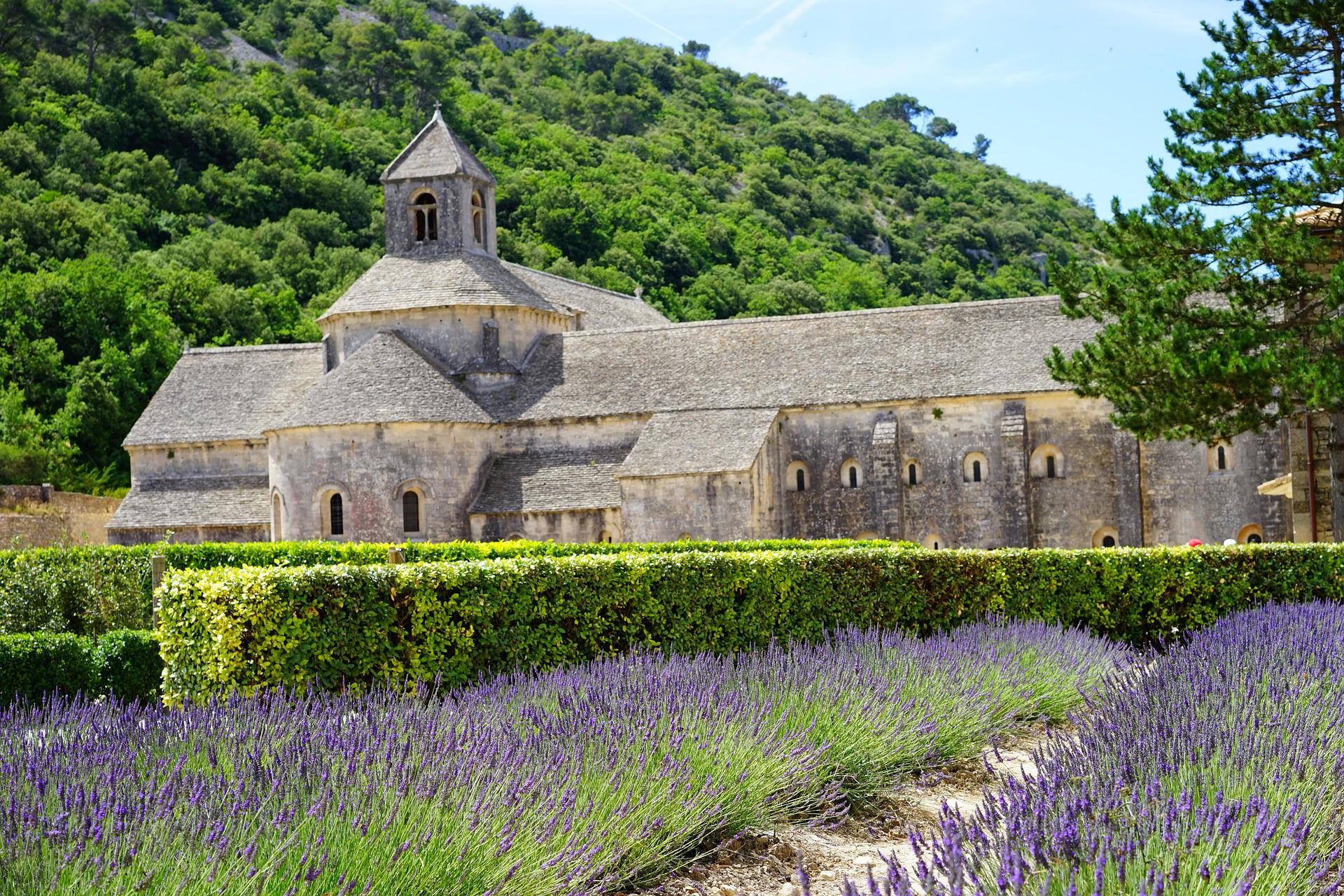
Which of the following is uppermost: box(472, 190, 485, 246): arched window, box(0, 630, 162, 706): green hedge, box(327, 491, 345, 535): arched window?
box(472, 190, 485, 246): arched window

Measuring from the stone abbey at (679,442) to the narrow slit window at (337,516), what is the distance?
5 centimetres

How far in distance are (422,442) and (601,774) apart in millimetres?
30441

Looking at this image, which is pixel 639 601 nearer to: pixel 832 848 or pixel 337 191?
pixel 832 848

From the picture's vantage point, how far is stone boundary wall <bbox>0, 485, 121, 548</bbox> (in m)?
36.8

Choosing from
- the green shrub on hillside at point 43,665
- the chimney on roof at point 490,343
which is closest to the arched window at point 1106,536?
the chimney on roof at point 490,343

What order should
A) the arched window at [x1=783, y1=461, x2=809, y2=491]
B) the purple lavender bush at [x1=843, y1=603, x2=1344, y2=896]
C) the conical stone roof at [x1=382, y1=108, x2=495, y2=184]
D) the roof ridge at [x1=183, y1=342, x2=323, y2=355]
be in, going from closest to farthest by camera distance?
1. the purple lavender bush at [x1=843, y1=603, x2=1344, y2=896]
2. the arched window at [x1=783, y1=461, x2=809, y2=491]
3. the conical stone roof at [x1=382, y1=108, x2=495, y2=184]
4. the roof ridge at [x1=183, y1=342, x2=323, y2=355]

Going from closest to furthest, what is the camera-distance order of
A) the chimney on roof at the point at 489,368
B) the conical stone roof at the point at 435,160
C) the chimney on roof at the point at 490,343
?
the chimney on roof at the point at 489,368, the chimney on roof at the point at 490,343, the conical stone roof at the point at 435,160

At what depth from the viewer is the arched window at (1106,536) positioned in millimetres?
34750

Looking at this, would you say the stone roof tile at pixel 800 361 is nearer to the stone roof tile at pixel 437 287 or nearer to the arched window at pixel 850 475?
the arched window at pixel 850 475

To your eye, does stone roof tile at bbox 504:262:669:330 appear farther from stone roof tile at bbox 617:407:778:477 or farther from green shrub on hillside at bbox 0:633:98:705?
green shrub on hillside at bbox 0:633:98:705

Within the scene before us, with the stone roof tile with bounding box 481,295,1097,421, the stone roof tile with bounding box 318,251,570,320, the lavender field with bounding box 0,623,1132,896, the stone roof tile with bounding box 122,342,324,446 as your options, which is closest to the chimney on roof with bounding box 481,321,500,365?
the stone roof tile with bounding box 318,251,570,320

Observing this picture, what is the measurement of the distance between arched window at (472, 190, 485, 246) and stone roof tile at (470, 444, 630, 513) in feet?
31.5

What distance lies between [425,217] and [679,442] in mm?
13790

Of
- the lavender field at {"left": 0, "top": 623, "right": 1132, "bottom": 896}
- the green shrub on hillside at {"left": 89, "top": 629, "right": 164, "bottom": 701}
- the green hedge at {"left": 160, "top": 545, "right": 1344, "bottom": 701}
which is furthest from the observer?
the green shrub on hillside at {"left": 89, "top": 629, "right": 164, "bottom": 701}
